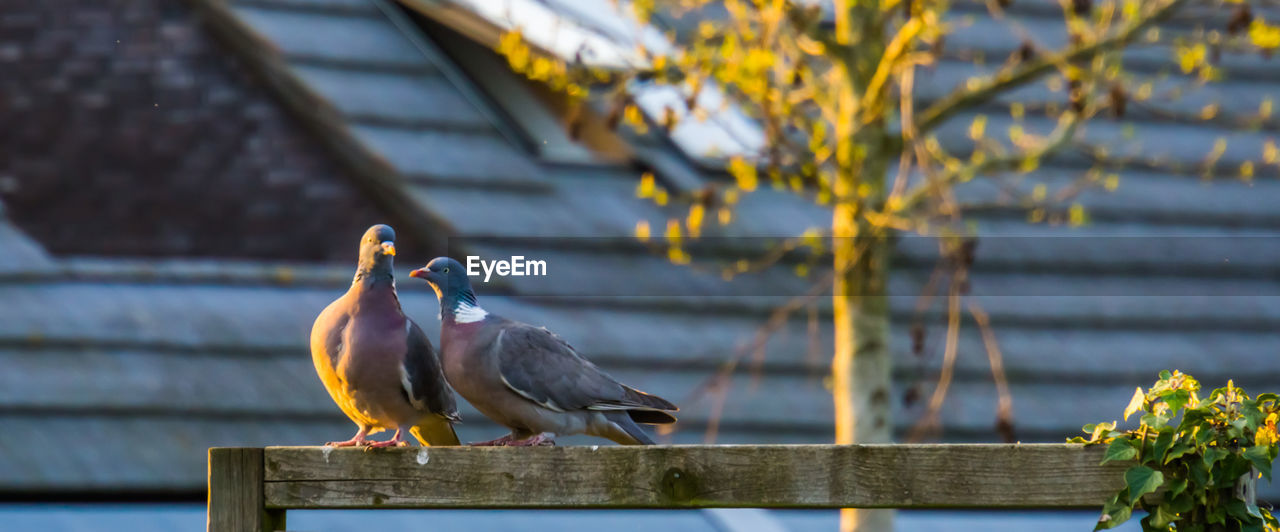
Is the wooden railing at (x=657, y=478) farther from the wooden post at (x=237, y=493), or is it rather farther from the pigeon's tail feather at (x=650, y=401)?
the pigeon's tail feather at (x=650, y=401)

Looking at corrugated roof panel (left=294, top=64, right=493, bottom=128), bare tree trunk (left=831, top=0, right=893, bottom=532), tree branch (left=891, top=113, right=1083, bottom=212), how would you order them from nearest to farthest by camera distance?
1. tree branch (left=891, top=113, right=1083, bottom=212)
2. bare tree trunk (left=831, top=0, right=893, bottom=532)
3. corrugated roof panel (left=294, top=64, right=493, bottom=128)

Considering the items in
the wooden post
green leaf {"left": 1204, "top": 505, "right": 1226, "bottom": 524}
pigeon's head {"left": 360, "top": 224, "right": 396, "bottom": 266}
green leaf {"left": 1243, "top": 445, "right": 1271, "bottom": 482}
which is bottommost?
green leaf {"left": 1204, "top": 505, "right": 1226, "bottom": 524}

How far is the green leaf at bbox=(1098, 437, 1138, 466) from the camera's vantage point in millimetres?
2000

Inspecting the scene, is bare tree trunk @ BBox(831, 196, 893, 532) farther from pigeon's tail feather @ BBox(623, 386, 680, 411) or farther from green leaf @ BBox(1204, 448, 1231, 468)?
green leaf @ BBox(1204, 448, 1231, 468)

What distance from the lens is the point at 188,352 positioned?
521 centimetres

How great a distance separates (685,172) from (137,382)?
7.85 ft

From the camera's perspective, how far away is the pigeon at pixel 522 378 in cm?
222

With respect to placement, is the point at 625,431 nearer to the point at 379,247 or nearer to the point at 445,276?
the point at 445,276

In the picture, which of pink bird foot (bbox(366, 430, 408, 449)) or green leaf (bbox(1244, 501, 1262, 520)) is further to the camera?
pink bird foot (bbox(366, 430, 408, 449))

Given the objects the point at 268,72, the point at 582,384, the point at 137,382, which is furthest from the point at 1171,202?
the point at 582,384

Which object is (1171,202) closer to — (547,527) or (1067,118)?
(1067,118)

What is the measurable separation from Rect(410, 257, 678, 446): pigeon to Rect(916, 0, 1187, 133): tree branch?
7.54ft

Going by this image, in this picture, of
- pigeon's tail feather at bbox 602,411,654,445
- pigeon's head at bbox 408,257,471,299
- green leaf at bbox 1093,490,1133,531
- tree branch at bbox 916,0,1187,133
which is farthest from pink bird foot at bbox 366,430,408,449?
tree branch at bbox 916,0,1187,133

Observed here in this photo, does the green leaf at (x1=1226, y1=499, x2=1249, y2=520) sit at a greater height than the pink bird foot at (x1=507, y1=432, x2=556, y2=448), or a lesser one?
lesser
